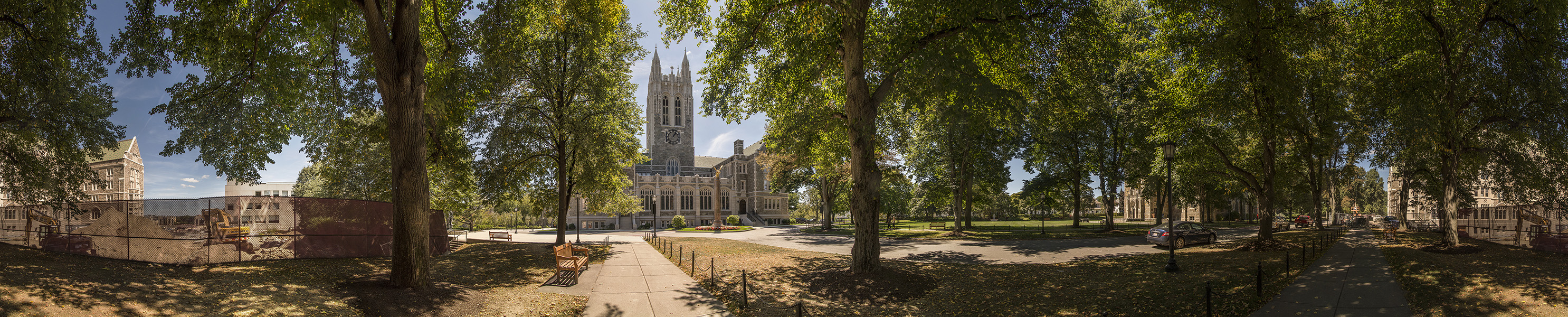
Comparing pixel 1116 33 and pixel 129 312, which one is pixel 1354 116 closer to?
pixel 1116 33

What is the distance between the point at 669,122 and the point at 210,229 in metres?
61.2

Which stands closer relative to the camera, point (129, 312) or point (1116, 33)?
point (129, 312)

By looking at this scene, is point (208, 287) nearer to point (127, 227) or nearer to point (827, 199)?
point (127, 227)

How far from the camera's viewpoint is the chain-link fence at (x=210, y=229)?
424 inches

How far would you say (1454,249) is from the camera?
49.5 feet

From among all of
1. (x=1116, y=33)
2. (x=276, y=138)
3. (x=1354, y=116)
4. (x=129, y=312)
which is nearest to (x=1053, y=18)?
(x=1116, y=33)

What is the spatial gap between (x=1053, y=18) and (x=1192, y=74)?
25.8ft

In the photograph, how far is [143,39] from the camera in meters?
10.7

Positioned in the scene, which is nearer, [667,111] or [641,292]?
[641,292]

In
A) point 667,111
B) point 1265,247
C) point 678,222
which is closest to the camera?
point 1265,247

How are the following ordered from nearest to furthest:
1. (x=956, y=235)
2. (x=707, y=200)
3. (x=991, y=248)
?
(x=991, y=248), (x=956, y=235), (x=707, y=200)

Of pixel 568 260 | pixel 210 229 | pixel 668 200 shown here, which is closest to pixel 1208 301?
pixel 568 260

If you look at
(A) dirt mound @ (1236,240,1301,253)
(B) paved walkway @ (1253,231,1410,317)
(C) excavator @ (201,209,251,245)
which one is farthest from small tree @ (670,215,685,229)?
(B) paved walkway @ (1253,231,1410,317)

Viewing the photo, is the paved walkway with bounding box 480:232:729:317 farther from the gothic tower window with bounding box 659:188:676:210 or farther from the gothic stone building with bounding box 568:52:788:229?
the gothic tower window with bounding box 659:188:676:210
